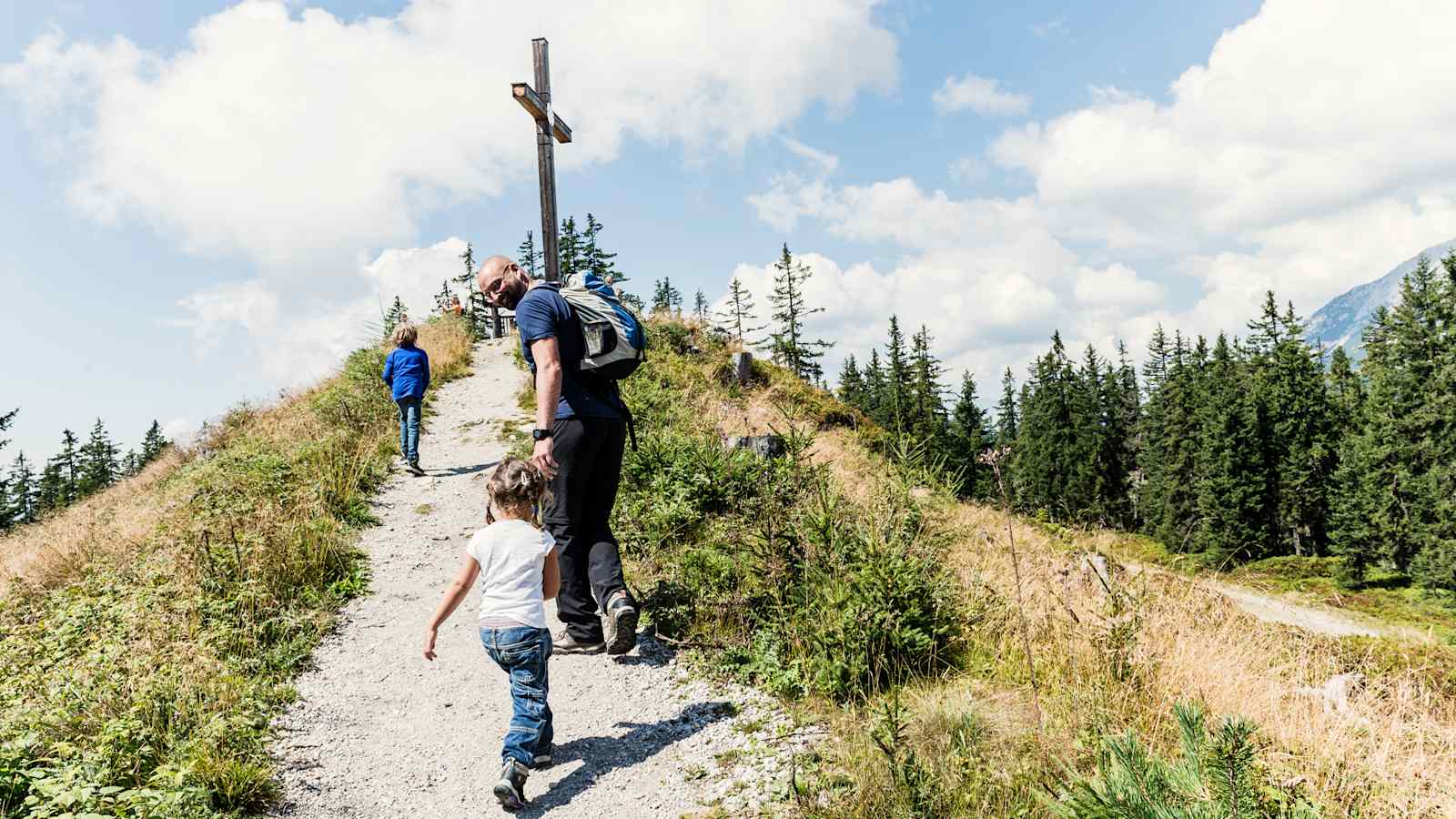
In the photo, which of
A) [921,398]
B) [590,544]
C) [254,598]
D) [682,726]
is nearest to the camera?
[682,726]

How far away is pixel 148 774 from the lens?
11.8 ft

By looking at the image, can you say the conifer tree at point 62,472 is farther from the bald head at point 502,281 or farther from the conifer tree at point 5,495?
the bald head at point 502,281

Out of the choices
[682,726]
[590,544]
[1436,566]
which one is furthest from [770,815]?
[1436,566]

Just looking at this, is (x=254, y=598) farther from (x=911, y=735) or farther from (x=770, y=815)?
(x=911, y=735)

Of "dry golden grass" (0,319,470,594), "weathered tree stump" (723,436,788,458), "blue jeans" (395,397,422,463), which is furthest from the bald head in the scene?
"blue jeans" (395,397,422,463)

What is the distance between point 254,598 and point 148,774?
213cm

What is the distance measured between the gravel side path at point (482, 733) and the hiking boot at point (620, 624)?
0.72 feet

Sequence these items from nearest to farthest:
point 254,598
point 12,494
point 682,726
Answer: point 682,726 < point 254,598 < point 12,494

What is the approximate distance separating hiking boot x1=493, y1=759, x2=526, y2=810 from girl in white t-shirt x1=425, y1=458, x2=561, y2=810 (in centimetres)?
3

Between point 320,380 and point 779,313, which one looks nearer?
point 320,380

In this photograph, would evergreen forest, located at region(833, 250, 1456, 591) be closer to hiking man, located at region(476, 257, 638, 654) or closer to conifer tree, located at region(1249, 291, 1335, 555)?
conifer tree, located at region(1249, 291, 1335, 555)

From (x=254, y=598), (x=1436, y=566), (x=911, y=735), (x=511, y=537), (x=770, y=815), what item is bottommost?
(x=1436, y=566)

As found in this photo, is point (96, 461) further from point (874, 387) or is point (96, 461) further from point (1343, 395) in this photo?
point (1343, 395)

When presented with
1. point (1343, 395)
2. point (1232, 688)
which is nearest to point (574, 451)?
point (1232, 688)
